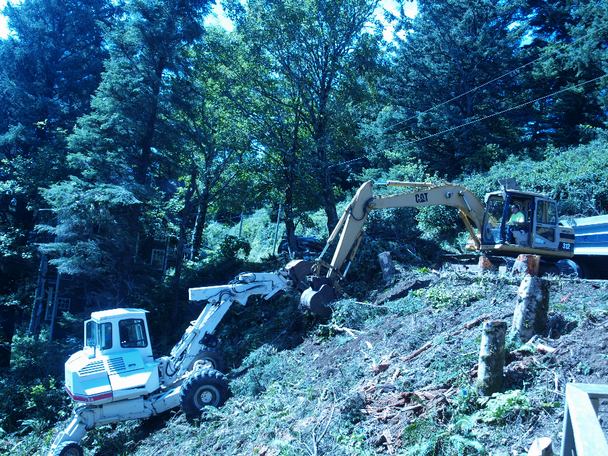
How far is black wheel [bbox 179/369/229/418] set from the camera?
887cm

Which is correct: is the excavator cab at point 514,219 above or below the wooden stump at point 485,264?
above

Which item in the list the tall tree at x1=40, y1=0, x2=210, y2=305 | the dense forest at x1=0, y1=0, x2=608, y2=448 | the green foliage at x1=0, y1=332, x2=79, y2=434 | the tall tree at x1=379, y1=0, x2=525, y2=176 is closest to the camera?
the green foliage at x1=0, y1=332, x2=79, y2=434

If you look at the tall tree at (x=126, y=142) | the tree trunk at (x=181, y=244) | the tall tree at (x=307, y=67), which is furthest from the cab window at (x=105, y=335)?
the tall tree at (x=307, y=67)

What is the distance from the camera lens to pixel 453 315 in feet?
27.0

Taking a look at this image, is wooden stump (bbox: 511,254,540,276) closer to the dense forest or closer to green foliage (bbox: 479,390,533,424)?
green foliage (bbox: 479,390,533,424)

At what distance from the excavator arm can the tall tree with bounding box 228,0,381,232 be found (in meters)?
7.29

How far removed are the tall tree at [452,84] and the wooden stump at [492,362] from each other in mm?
18778

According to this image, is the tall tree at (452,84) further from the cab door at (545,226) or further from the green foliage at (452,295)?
the green foliage at (452,295)

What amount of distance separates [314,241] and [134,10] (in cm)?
1301

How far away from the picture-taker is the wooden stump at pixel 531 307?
609 cm

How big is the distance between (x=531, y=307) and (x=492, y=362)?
56.4 inches

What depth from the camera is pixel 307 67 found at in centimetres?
1883

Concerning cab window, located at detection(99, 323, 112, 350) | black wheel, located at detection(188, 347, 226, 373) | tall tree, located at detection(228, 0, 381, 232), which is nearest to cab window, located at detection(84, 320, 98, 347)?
cab window, located at detection(99, 323, 112, 350)

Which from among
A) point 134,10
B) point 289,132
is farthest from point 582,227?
point 134,10
